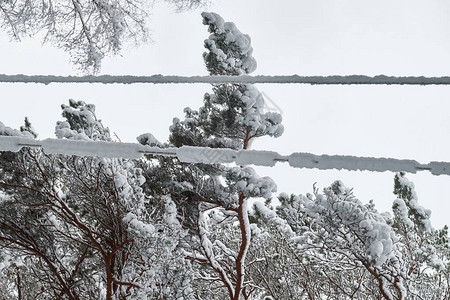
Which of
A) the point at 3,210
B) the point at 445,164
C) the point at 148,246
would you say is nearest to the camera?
the point at 445,164

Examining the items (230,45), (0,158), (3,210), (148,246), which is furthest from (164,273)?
(230,45)

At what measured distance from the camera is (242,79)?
1.69m

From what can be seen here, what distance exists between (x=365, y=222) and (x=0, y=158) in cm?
728

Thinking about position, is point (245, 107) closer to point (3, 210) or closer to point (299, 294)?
point (3, 210)

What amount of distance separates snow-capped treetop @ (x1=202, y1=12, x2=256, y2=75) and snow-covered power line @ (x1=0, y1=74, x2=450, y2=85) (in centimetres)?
658

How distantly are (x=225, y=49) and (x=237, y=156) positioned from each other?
7.52 meters

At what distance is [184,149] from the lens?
149 centimetres

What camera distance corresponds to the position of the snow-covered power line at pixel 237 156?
134 centimetres

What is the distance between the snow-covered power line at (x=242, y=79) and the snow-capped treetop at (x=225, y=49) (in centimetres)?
658

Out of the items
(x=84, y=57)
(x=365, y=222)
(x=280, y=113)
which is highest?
(x=84, y=57)

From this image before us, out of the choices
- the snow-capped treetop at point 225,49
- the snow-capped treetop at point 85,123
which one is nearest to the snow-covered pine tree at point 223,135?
the snow-capped treetop at point 225,49

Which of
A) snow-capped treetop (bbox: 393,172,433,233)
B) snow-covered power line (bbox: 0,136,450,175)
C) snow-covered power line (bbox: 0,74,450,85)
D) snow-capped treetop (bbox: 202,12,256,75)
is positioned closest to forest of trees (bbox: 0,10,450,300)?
snow-capped treetop (bbox: 202,12,256,75)

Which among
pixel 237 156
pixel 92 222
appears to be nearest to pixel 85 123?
pixel 92 222

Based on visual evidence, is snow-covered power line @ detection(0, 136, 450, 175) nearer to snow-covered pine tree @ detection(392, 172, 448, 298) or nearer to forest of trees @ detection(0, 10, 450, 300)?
forest of trees @ detection(0, 10, 450, 300)
